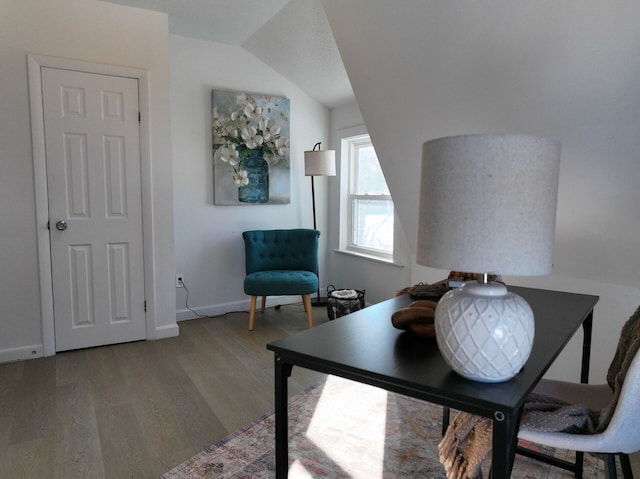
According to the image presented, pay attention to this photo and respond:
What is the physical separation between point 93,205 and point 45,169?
37 cm

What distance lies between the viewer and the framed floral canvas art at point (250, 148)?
4.01 meters

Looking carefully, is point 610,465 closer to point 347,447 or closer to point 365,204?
point 347,447

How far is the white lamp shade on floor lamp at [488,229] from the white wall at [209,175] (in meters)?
3.25

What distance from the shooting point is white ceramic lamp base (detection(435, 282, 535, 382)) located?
3.23 feet

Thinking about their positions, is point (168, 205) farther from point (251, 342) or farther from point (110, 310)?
point (251, 342)

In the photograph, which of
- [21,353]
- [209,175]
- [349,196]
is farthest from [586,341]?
[21,353]

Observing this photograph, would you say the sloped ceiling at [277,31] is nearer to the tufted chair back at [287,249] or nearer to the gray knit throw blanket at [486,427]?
the tufted chair back at [287,249]

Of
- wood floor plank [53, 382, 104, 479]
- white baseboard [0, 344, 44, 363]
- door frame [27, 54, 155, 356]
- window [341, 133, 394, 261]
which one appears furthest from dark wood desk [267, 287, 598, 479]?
window [341, 133, 394, 261]

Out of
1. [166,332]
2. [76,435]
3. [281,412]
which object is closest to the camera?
[281,412]

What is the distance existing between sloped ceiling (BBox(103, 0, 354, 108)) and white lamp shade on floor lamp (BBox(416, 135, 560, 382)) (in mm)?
2624

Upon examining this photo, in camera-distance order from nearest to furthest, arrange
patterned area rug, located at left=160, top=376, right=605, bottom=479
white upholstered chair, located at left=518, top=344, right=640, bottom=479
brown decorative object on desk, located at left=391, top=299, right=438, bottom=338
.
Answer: white upholstered chair, located at left=518, top=344, right=640, bottom=479, brown decorative object on desk, located at left=391, top=299, right=438, bottom=338, patterned area rug, located at left=160, top=376, right=605, bottom=479

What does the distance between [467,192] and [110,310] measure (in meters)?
3.06

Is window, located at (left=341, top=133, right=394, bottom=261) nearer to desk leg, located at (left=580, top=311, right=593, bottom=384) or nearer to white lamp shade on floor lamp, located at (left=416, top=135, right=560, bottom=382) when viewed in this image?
desk leg, located at (left=580, top=311, right=593, bottom=384)

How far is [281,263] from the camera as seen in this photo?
416cm
